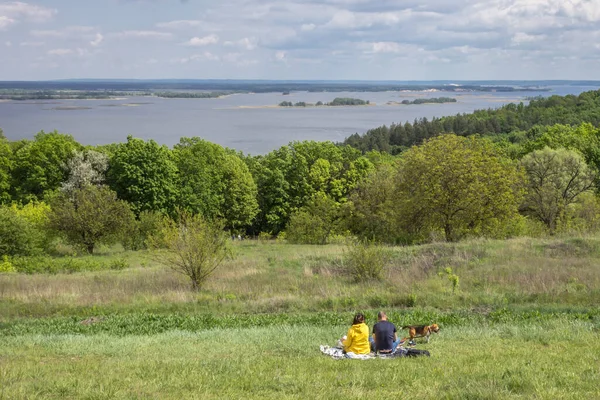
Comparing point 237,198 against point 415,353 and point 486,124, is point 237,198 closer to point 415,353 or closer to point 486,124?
point 415,353

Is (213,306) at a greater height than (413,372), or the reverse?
(413,372)

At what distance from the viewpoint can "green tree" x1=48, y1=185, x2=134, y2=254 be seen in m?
39.2

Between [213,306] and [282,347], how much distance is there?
708 cm

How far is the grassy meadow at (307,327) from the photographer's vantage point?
8594mm

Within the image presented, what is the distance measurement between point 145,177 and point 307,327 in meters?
44.7

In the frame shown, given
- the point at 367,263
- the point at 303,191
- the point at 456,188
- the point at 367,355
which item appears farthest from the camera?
the point at 303,191

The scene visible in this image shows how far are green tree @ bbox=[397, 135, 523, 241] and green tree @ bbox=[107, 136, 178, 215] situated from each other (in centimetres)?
2957

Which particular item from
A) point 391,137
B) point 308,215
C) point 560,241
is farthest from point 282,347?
point 391,137

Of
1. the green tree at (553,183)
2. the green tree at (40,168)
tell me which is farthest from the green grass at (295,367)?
the green tree at (40,168)

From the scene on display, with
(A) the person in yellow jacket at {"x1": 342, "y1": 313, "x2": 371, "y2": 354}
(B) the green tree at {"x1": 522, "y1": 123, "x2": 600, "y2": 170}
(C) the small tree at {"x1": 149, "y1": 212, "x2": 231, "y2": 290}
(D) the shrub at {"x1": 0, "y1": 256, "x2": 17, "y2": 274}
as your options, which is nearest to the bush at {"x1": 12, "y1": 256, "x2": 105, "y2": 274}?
(D) the shrub at {"x1": 0, "y1": 256, "x2": 17, "y2": 274}

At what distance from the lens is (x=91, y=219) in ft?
130

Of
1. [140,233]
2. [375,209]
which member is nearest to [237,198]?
[140,233]

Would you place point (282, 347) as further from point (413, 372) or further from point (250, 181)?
point (250, 181)

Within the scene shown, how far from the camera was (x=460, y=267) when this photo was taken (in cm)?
2238
